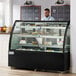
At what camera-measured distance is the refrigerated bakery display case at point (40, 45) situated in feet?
24.0

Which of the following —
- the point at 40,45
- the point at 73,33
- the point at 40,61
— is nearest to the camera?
the point at 73,33

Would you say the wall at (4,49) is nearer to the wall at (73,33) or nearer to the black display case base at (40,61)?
the black display case base at (40,61)

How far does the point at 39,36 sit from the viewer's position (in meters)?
7.69

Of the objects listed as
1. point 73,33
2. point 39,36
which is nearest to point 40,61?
point 39,36

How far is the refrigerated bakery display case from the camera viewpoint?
7.32 m

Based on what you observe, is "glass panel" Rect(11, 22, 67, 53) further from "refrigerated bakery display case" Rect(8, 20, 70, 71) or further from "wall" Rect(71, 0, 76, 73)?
"wall" Rect(71, 0, 76, 73)

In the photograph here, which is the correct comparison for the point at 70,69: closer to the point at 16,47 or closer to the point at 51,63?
the point at 51,63

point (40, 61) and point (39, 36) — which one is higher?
point (39, 36)

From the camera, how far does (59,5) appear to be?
11078 millimetres

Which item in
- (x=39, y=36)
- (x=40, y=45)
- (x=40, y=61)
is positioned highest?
(x=39, y=36)

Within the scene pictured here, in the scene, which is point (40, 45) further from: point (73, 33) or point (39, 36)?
point (73, 33)

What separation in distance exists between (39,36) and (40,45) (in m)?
0.25

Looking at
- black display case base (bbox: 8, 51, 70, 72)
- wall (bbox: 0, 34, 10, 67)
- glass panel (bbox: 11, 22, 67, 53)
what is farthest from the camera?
wall (bbox: 0, 34, 10, 67)

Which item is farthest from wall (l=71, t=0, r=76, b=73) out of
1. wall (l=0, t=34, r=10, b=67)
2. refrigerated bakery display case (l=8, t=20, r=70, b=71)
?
wall (l=0, t=34, r=10, b=67)
